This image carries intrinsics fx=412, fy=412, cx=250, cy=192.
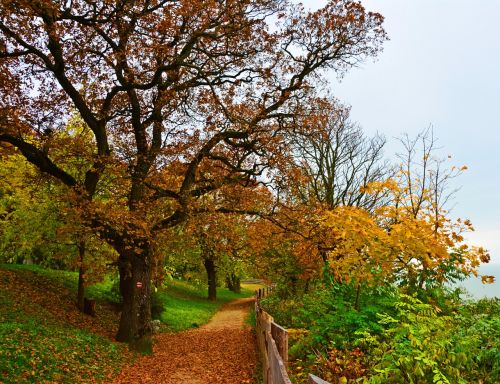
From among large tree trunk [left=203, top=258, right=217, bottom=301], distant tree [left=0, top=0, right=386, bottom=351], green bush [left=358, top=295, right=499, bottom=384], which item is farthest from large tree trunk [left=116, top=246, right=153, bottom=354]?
large tree trunk [left=203, top=258, right=217, bottom=301]

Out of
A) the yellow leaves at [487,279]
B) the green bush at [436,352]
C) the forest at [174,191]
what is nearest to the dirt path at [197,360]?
the forest at [174,191]

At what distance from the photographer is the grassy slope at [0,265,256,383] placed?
28.3 feet

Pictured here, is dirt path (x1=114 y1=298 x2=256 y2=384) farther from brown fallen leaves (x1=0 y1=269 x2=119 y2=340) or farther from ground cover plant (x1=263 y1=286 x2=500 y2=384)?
ground cover plant (x1=263 y1=286 x2=500 y2=384)

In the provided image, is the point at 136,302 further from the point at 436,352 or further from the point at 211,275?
the point at 211,275

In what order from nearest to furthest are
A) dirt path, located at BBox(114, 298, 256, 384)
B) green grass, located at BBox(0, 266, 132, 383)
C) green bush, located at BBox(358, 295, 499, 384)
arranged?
green bush, located at BBox(358, 295, 499, 384) → green grass, located at BBox(0, 266, 132, 383) → dirt path, located at BBox(114, 298, 256, 384)

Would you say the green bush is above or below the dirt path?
above

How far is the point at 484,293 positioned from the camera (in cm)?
987

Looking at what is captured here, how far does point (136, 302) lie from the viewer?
566 inches

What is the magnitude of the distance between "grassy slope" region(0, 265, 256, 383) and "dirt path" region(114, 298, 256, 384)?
871mm

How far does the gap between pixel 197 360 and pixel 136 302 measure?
2943 mm

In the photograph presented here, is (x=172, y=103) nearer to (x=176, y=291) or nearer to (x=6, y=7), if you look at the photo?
(x=6, y=7)

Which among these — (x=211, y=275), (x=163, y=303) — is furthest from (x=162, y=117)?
(x=211, y=275)

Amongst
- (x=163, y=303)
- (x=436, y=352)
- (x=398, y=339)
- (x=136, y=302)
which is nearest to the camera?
(x=436, y=352)

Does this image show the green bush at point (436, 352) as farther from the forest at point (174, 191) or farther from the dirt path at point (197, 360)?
the dirt path at point (197, 360)
